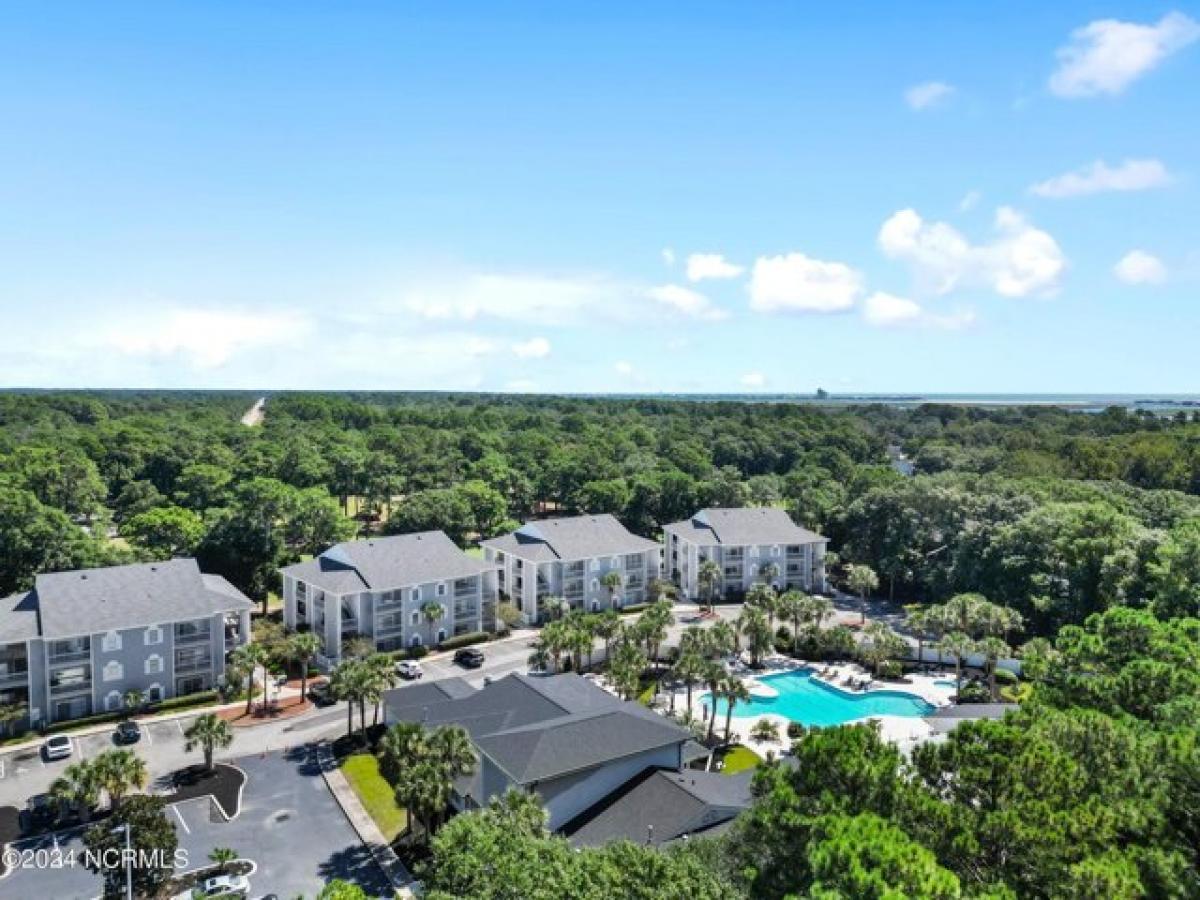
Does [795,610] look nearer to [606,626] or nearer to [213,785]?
[606,626]

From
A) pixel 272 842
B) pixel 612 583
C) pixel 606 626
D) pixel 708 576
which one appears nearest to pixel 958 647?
pixel 708 576

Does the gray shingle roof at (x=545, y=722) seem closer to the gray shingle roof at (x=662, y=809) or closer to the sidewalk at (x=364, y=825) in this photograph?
the gray shingle roof at (x=662, y=809)

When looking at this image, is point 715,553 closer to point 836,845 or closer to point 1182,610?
point 1182,610

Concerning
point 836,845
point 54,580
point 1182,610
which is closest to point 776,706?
point 1182,610

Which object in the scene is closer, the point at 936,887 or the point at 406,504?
the point at 936,887

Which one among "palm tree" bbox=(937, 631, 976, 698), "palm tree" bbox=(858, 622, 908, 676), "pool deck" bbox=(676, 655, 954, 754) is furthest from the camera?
"palm tree" bbox=(858, 622, 908, 676)

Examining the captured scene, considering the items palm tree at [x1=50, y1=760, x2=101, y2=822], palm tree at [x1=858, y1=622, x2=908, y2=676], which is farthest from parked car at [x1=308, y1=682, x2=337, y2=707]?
palm tree at [x1=858, y1=622, x2=908, y2=676]

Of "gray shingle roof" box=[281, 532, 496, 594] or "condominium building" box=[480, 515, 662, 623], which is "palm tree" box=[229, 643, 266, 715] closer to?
"gray shingle roof" box=[281, 532, 496, 594]
